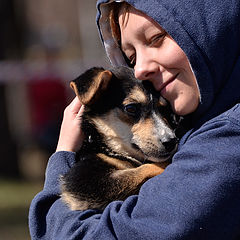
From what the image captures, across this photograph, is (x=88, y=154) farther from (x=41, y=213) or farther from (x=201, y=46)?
(x=201, y=46)

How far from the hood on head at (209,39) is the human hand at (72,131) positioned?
85 centimetres

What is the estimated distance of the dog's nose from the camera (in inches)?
110

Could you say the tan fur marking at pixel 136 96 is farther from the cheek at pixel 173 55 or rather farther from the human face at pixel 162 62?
the cheek at pixel 173 55

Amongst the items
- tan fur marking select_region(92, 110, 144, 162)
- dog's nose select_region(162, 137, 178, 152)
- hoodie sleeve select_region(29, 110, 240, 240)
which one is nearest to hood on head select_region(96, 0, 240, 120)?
hoodie sleeve select_region(29, 110, 240, 240)

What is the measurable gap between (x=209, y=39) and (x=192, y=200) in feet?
2.18

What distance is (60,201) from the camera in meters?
2.67

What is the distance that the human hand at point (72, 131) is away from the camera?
117 inches

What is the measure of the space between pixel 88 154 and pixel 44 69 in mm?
9434

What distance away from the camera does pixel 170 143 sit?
281 cm

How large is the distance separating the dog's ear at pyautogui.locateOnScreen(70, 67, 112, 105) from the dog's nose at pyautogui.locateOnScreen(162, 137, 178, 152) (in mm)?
451

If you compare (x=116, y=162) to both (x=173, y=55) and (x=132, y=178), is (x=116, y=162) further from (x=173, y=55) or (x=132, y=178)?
(x=173, y=55)

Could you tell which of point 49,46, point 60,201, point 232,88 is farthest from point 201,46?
point 49,46

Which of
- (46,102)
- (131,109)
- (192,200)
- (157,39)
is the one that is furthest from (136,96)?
(46,102)

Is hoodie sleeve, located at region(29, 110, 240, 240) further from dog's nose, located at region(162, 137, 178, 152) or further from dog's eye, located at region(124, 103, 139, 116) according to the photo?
dog's eye, located at region(124, 103, 139, 116)
